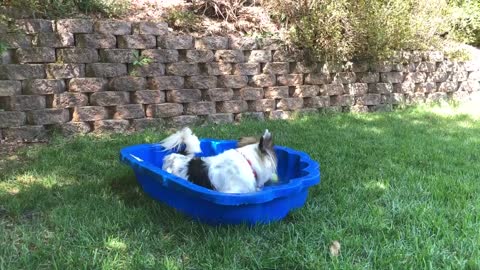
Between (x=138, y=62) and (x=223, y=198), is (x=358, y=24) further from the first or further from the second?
(x=223, y=198)

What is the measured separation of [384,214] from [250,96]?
3.58m

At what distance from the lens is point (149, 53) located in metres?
5.60

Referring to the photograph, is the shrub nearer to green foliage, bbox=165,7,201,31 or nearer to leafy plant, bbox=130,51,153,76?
green foliage, bbox=165,7,201,31

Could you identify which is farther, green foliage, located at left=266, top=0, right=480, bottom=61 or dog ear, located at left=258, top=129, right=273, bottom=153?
green foliage, located at left=266, top=0, right=480, bottom=61

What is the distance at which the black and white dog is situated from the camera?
10.2 feet

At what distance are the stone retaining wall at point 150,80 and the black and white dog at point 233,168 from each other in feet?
7.23

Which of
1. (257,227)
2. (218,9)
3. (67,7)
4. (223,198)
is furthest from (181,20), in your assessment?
(223,198)

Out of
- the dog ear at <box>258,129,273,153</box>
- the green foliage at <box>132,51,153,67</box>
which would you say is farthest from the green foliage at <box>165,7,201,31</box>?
the dog ear at <box>258,129,273,153</box>

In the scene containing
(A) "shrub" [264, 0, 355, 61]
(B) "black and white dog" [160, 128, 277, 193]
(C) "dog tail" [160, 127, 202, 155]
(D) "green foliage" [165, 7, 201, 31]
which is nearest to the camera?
(B) "black and white dog" [160, 128, 277, 193]

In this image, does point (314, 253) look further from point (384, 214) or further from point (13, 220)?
point (13, 220)

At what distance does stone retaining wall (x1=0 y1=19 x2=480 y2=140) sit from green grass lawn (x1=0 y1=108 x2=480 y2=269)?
68 centimetres

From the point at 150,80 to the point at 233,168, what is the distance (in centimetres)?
289

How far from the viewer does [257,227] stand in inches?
112

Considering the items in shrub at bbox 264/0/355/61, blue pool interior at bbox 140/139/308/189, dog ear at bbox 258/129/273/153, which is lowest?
blue pool interior at bbox 140/139/308/189
